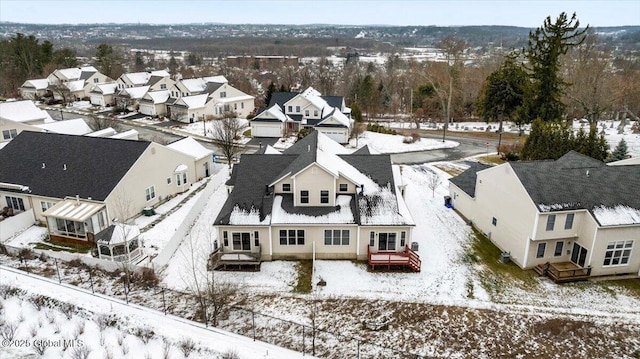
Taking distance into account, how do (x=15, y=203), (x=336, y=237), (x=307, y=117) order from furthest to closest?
(x=307, y=117) → (x=15, y=203) → (x=336, y=237)

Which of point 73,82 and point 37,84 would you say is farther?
point 73,82

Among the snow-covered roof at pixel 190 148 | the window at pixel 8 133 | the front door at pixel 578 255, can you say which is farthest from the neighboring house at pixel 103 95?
the front door at pixel 578 255

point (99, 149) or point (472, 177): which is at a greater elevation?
point (99, 149)

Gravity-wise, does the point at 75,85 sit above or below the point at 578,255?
above

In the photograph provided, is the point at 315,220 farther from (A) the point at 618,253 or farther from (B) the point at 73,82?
(B) the point at 73,82

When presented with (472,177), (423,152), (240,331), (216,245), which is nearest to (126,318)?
(240,331)

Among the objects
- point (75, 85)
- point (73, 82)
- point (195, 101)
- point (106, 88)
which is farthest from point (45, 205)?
point (73, 82)

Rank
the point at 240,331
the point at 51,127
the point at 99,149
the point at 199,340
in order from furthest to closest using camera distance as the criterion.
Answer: the point at 51,127 → the point at 99,149 → the point at 240,331 → the point at 199,340

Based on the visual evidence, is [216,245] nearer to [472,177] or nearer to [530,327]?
[530,327]
